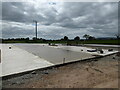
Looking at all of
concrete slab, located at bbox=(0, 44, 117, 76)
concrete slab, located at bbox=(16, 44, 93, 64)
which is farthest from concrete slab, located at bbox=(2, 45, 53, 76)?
concrete slab, located at bbox=(16, 44, 93, 64)

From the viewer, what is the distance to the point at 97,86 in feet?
15.1

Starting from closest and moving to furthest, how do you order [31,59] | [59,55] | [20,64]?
[20,64] < [31,59] < [59,55]

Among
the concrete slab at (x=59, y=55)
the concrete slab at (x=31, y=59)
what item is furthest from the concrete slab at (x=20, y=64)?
the concrete slab at (x=59, y=55)

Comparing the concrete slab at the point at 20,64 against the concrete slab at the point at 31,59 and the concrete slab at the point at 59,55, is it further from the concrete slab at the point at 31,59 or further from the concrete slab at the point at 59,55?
the concrete slab at the point at 59,55

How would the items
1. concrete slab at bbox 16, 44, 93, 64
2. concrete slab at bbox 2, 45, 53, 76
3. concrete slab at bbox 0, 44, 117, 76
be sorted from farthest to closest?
concrete slab at bbox 16, 44, 93, 64, concrete slab at bbox 0, 44, 117, 76, concrete slab at bbox 2, 45, 53, 76

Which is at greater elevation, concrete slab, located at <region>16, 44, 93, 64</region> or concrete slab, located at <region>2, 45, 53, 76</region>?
concrete slab, located at <region>16, 44, 93, 64</region>

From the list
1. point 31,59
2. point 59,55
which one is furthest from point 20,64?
point 59,55

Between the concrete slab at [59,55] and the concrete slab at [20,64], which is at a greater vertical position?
the concrete slab at [59,55]

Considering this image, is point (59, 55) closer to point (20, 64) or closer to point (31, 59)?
point (31, 59)

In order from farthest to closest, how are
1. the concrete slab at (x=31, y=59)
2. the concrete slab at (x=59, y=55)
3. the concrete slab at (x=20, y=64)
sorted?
1. the concrete slab at (x=59, y=55)
2. the concrete slab at (x=31, y=59)
3. the concrete slab at (x=20, y=64)

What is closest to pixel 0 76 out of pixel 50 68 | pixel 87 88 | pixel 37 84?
pixel 37 84

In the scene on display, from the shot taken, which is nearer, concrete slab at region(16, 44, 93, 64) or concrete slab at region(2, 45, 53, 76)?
concrete slab at region(2, 45, 53, 76)

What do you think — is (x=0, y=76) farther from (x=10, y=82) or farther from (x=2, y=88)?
(x=2, y=88)

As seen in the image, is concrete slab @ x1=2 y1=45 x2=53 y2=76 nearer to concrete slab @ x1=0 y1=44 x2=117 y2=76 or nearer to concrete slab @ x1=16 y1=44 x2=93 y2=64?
concrete slab @ x1=0 y1=44 x2=117 y2=76
